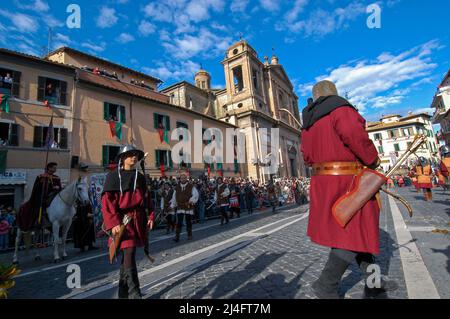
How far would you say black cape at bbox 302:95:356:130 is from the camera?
2498mm

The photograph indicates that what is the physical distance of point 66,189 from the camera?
7.43 m

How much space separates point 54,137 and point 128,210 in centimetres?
1761

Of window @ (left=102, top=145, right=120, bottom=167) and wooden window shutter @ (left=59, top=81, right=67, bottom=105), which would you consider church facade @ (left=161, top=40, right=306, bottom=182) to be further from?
wooden window shutter @ (left=59, top=81, right=67, bottom=105)

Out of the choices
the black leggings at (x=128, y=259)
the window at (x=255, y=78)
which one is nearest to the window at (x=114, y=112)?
the black leggings at (x=128, y=259)

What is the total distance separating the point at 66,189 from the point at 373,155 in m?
7.62

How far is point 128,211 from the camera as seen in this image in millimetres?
3371

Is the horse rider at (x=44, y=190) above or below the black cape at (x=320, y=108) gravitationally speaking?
below

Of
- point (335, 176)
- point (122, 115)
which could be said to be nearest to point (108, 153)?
point (122, 115)

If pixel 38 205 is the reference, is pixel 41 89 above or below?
above

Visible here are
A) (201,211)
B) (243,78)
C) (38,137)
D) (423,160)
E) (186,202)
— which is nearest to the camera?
(186,202)

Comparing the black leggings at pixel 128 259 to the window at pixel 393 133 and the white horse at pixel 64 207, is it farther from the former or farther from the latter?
the window at pixel 393 133

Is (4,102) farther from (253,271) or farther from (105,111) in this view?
(253,271)

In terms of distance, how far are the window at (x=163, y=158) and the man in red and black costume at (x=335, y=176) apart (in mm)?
21941

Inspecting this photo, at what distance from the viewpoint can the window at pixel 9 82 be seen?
16.4 m
